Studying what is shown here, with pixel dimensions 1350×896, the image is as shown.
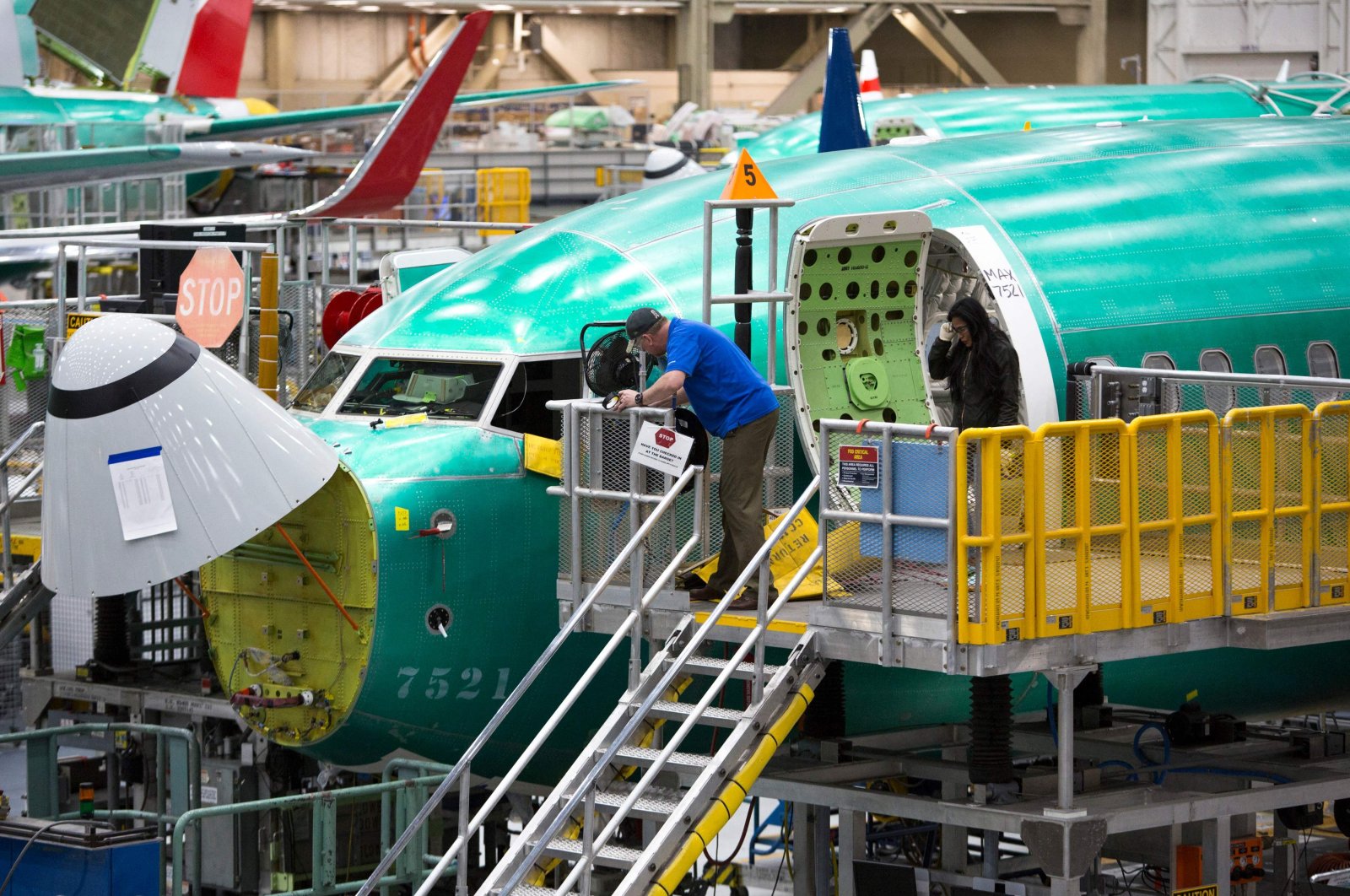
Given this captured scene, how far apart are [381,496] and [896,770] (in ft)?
13.4

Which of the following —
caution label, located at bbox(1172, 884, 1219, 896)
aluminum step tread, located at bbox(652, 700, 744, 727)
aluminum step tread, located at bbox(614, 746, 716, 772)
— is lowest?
caution label, located at bbox(1172, 884, 1219, 896)

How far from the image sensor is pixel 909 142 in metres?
16.9

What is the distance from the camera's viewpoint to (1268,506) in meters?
12.8

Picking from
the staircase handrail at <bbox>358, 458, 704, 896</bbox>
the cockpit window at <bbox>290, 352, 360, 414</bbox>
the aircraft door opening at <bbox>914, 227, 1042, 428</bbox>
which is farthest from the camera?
the cockpit window at <bbox>290, 352, 360, 414</bbox>

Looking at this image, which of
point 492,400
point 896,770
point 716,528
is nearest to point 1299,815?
point 896,770

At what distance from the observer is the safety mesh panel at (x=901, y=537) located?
1145cm

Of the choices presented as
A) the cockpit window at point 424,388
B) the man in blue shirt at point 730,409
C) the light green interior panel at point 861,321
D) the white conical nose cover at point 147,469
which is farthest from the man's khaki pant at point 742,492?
the white conical nose cover at point 147,469

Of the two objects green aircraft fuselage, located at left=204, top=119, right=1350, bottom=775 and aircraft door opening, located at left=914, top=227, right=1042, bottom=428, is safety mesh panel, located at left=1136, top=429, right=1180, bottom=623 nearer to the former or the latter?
aircraft door opening, located at left=914, top=227, right=1042, bottom=428

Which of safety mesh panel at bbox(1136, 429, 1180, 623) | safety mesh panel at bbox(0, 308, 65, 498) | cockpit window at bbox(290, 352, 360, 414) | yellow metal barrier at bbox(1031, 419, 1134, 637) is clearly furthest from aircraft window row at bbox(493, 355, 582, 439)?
safety mesh panel at bbox(0, 308, 65, 498)

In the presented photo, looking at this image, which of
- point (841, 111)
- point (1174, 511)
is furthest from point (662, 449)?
point (841, 111)

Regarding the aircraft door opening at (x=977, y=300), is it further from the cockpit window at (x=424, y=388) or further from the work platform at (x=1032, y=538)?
the cockpit window at (x=424, y=388)

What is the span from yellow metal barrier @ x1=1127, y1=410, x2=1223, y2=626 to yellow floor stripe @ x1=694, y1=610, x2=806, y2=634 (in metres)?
2.03

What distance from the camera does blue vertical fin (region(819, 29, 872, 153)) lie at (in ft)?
59.7

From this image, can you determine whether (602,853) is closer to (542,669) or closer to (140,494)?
(542,669)
